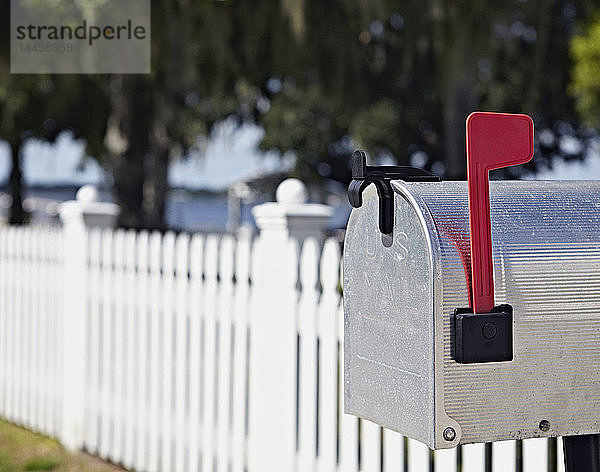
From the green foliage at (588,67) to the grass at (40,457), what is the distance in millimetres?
12186

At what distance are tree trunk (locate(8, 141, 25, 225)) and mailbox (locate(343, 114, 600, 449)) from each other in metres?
26.4

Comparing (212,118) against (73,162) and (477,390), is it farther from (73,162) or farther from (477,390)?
(477,390)

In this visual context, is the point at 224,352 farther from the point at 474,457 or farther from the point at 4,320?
the point at 4,320

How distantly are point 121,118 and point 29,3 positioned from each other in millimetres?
2148

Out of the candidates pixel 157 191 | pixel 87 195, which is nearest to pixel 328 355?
pixel 87 195

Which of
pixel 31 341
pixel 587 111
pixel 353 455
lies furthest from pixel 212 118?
pixel 353 455

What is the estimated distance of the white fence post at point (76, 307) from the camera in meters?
5.39

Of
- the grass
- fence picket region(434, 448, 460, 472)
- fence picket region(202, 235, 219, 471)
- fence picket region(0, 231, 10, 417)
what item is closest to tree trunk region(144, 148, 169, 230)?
fence picket region(0, 231, 10, 417)

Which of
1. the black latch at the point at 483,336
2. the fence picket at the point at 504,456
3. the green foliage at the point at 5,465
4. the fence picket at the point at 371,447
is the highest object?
the black latch at the point at 483,336

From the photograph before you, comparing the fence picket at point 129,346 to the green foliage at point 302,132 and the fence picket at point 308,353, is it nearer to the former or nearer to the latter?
the fence picket at point 308,353

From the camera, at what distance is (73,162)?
88.6ft

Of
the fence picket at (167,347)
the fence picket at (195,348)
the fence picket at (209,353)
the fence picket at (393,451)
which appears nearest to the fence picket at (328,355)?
the fence picket at (393,451)

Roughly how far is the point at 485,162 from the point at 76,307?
162 inches

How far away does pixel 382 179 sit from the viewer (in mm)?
1879
